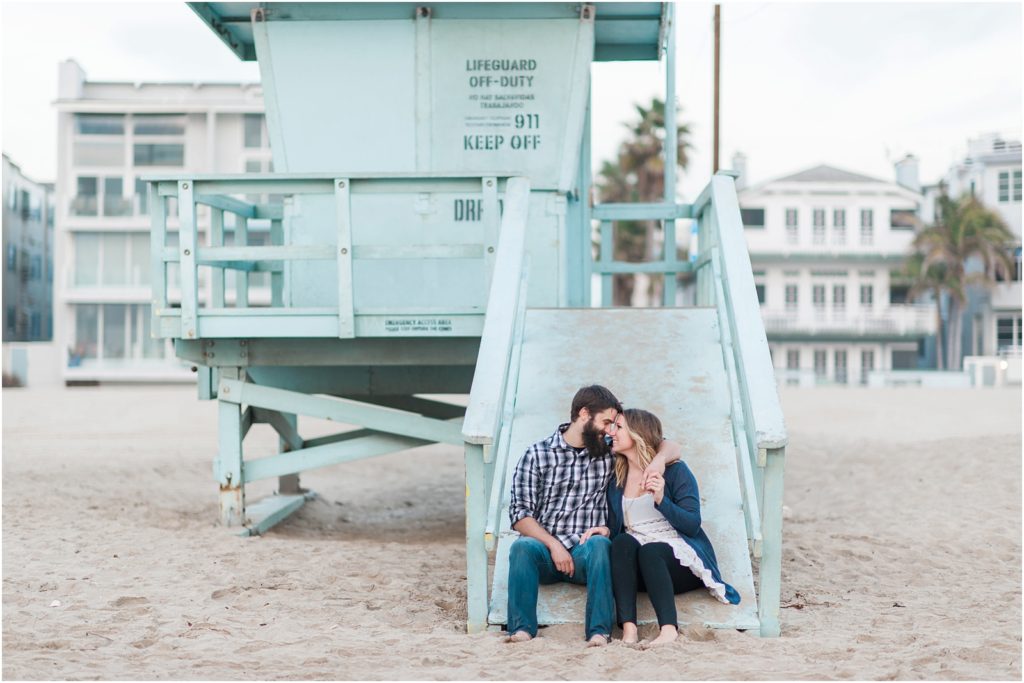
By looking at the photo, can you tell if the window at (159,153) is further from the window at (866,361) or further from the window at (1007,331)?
the window at (1007,331)

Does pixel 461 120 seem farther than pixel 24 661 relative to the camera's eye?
Yes

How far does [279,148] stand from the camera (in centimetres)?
942

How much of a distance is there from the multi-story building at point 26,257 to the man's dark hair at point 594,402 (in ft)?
131

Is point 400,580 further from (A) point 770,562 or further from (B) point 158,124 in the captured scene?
(B) point 158,124

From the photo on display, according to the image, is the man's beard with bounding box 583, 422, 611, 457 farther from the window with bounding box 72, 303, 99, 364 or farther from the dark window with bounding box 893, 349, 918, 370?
the dark window with bounding box 893, 349, 918, 370

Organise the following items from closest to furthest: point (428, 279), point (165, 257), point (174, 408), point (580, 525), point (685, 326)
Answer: point (580, 525), point (685, 326), point (165, 257), point (428, 279), point (174, 408)

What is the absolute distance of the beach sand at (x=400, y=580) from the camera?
4746 mm

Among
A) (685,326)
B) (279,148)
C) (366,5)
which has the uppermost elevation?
(366,5)

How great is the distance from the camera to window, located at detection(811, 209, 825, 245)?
4403 centimetres

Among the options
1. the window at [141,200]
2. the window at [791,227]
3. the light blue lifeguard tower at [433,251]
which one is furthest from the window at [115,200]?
the light blue lifeguard tower at [433,251]

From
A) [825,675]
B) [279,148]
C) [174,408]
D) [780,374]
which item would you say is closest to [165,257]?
[279,148]

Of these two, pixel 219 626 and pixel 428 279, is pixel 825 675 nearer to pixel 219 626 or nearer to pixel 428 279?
pixel 219 626

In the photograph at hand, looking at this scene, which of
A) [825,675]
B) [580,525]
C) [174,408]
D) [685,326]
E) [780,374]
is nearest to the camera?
[825,675]

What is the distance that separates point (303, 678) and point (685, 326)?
362cm
